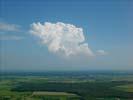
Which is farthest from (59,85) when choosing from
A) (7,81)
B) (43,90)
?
(7,81)

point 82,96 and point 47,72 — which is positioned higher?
point 47,72

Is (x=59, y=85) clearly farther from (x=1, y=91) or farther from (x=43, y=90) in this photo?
(x=1, y=91)

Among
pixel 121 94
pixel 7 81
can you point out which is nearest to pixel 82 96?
pixel 121 94

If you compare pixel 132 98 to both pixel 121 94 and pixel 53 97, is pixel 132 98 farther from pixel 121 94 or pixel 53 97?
pixel 53 97

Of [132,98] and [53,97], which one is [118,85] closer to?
[132,98]

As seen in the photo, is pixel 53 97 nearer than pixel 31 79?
Yes

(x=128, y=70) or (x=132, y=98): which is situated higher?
(x=128, y=70)
